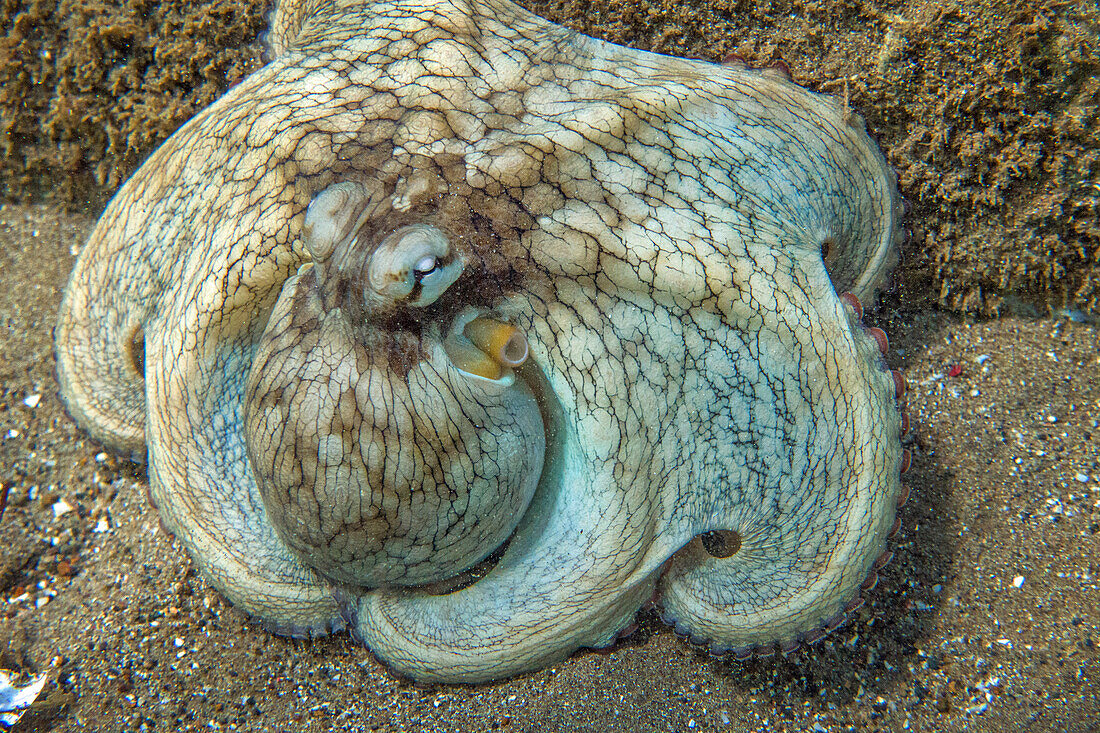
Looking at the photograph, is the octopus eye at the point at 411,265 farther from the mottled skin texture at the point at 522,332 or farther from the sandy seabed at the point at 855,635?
the sandy seabed at the point at 855,635

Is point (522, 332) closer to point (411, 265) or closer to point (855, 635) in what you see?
point (411, 265)

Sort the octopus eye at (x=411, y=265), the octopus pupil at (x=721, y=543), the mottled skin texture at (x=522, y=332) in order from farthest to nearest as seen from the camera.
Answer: the octopus pupil at (x=721, y=543) < the mottled skin texture at (x=522, y=332) < the octopus eye at (x=411, y=265)

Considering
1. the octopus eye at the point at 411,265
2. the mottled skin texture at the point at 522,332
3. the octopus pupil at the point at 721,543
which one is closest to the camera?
the octopus eye at the point at 411,265

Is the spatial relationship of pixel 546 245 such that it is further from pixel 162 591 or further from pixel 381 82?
pixel 162 591

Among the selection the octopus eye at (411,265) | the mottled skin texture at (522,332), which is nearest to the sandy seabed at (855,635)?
the mottled skin texture at (522,332)

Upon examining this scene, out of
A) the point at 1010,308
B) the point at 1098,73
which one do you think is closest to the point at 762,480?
the point at 1010,308

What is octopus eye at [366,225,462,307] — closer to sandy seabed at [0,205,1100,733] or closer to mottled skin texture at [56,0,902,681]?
mottled skin texture at [56,0,902,681]
